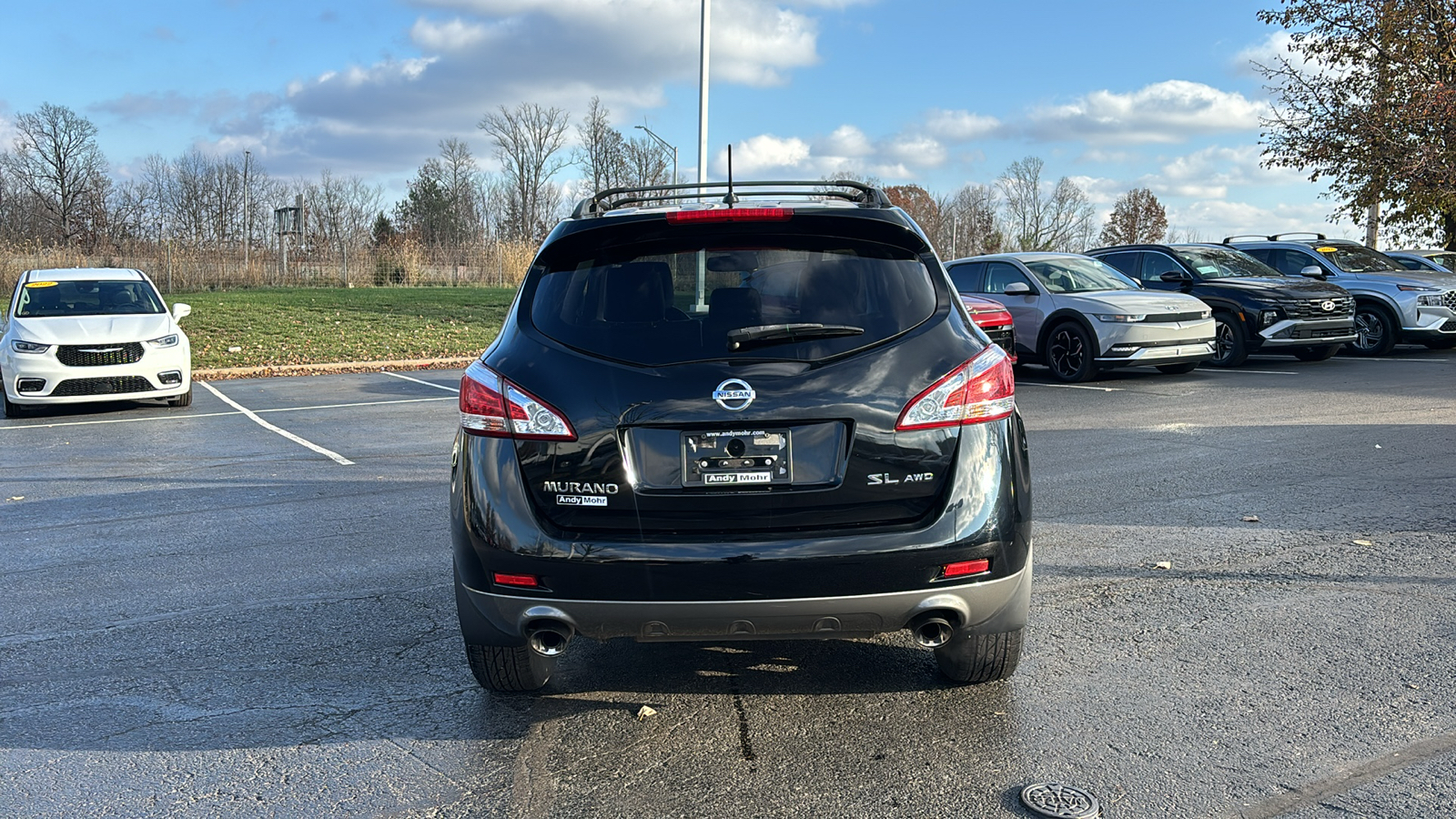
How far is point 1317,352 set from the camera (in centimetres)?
1750

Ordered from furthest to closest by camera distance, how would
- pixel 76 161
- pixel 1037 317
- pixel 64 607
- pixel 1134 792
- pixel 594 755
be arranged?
pixel 76 161, pixel 1037 317, pixel 64 607, pixel 594 755, pixel 1134 792

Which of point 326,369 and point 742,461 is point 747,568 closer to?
point 742,461

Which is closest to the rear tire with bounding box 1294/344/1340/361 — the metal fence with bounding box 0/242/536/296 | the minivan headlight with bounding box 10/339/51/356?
Answer: the minivan headlight with bounding box 10/339/51/356

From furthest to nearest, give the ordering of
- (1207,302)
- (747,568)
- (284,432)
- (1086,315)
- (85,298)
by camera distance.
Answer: (1207,302) → (1086,315) → (85,298) → (284,432) → (747,568)

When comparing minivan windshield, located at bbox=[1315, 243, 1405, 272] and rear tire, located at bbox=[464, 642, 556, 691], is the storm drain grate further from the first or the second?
minivan windshield, located at bbox=[1315, 243, 1405, 272]

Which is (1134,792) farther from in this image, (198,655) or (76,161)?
(76,161)

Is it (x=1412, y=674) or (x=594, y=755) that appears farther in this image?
(x=1412, y=674)

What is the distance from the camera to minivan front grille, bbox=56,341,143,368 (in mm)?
13180

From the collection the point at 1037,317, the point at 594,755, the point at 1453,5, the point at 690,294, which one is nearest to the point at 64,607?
the point at 594,755

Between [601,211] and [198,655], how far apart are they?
238cm

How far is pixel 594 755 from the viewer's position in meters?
3.60

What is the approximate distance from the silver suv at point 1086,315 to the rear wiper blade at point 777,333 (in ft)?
38.6

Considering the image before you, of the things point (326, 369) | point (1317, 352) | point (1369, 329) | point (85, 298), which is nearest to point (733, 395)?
point (85, 298)

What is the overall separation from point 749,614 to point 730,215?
128cm
